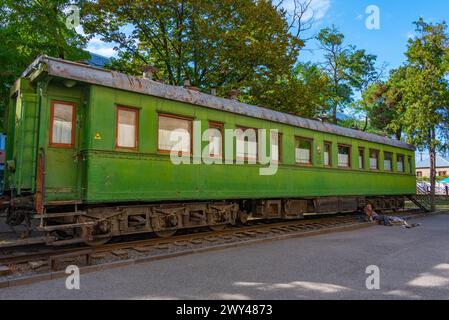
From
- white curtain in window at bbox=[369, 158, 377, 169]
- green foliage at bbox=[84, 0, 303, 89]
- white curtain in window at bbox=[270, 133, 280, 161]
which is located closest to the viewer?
white curtain in window at bbox=[270, 133, 280, 161]

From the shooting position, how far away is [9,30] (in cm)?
1345

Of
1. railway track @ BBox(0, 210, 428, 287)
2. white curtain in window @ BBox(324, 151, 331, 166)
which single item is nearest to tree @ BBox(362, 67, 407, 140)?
white curtain in window @ BBox(324, 151, 331, 166)

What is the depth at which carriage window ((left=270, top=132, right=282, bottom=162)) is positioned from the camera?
1128 cm

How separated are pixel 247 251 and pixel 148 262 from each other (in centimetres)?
225

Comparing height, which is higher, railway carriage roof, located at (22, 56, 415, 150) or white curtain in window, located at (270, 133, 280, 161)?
railway carriage roof, located at (22, 56, 415, 150)

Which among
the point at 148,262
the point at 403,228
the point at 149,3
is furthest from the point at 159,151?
the point at 149,3

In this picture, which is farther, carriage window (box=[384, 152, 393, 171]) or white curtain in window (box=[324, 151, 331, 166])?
carriage window (box=[384, 152, 393, 171])

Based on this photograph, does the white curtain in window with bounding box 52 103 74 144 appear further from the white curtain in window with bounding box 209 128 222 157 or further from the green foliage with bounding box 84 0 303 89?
the green foliage with bounding box 84 0 303 89

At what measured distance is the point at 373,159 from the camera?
53.6ft

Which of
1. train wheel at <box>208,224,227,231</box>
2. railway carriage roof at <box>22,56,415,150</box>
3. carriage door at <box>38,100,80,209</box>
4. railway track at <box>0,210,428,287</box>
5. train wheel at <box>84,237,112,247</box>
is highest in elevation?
railway carriage roof at <box>22,56,415,150</box>

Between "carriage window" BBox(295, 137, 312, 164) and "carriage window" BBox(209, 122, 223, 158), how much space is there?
3447 millimetres

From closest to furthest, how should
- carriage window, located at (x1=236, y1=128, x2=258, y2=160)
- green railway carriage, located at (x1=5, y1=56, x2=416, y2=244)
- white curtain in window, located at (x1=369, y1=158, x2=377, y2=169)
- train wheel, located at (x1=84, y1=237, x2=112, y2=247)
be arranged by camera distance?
green railway carriage, located at (x1=5, y1=56, x2=416, y2=244)
train wheel, located at (x1=84, y1=237, x2=112, y2=247)
carriage window, located at (x1=236, y1=128, x2=258, y2=160)
white curtain in window, located at (x1=369, y1=158, x2=377, y2=169)
